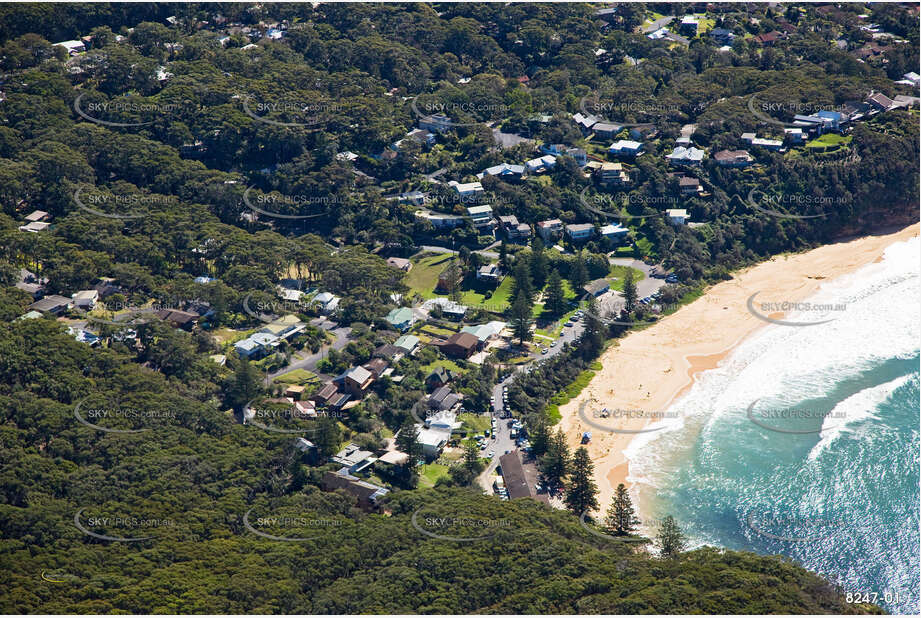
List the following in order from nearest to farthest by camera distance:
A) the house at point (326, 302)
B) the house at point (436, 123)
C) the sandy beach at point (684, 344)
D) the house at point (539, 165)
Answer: the sandy beach at point (684, 344)
the house at point (326, 302)
the house at point (539, 165)
the house at point (436, 123)

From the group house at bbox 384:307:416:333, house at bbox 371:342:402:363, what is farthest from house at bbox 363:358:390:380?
house at bbox 384:307:416:333

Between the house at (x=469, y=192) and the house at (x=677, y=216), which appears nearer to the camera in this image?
the house at (x=677, y=216)

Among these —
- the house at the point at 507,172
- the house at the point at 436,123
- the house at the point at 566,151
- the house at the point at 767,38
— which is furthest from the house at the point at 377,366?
the house at the point at 767,38

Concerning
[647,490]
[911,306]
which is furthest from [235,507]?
[911,306]

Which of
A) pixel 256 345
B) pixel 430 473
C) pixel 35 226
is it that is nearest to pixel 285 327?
pixel 256 345

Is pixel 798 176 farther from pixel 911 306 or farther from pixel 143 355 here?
pixel 143 355

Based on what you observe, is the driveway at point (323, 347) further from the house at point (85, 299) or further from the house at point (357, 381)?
Answer: the house at point (85, 299)
